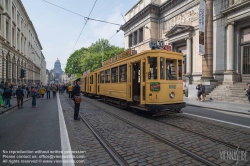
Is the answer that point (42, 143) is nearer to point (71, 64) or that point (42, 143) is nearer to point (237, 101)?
point (237, 101)

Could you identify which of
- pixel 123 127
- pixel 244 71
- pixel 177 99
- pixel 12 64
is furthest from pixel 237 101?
pixel 12 64

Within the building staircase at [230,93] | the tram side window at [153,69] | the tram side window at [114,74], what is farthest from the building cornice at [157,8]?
the tram side window at [153,69]

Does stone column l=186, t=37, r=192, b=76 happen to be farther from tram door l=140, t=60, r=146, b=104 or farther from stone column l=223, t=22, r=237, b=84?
tram door l=140, t=60, r=146, b=104

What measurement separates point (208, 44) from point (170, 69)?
40.8 feet

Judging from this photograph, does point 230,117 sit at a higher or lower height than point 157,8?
lower

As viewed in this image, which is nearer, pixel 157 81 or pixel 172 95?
pixel 157 81

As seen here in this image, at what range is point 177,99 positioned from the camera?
8.09m

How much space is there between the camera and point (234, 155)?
383 centimetres

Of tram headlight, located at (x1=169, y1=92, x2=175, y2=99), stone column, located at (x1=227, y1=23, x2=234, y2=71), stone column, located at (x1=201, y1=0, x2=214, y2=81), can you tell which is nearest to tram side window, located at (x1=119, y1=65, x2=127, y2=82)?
tram headlight, located at (x1=169, y1=92, x2=175, y2=99)

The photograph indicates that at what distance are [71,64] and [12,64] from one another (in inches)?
1364

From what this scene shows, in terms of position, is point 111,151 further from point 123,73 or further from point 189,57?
point 189,57

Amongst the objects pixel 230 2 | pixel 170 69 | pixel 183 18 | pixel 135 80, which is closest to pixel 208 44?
pixel 230 2

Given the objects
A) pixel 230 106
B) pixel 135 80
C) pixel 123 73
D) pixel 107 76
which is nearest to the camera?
pixel 135 80

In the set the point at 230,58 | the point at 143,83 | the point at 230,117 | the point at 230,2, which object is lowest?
the point at 230,117
